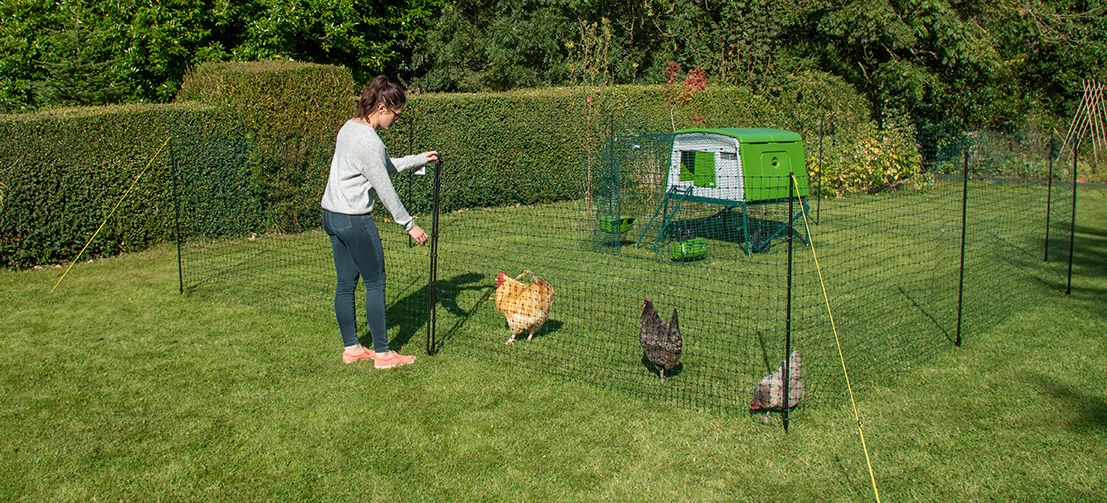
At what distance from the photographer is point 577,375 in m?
4.88

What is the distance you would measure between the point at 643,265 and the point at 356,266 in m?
3.94

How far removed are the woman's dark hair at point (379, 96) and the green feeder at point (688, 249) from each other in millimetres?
4290

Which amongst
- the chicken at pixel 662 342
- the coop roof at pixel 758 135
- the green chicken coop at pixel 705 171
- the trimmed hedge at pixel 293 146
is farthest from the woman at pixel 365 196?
the coop roof at pixel 758 135

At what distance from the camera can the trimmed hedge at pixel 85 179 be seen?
767cm

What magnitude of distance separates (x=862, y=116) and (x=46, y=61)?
16224mm

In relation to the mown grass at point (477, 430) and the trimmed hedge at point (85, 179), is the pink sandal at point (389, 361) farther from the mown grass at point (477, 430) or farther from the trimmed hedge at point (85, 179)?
the trimmed hedge at point (85, 179)

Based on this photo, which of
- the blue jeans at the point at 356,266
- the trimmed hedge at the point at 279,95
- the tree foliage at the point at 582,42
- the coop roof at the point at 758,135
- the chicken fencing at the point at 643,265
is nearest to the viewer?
the blue jeans at the point at 356,266

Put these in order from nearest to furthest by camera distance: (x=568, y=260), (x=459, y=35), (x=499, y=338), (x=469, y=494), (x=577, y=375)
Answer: (x=469, y=494) → (x=577, y=375) → (x=499, y=338) → (x=568, y=260) → (x=459, y=35)

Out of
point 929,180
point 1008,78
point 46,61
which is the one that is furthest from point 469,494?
point 1008,78

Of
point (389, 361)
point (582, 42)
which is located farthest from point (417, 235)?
point (582, 42)

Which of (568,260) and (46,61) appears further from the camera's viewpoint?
(46,61)

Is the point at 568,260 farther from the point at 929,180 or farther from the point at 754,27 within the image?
the point at 754,27

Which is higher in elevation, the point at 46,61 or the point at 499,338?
the point at 46,61

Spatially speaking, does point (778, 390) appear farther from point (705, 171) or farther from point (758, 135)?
point (758, 135)
